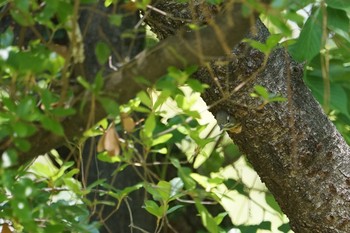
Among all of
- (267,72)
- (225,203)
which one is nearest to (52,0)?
(267,72)

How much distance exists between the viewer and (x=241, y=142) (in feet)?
4.80

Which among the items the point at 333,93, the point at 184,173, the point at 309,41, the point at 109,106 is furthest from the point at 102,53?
the point at 333,93

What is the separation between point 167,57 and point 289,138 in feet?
1.86

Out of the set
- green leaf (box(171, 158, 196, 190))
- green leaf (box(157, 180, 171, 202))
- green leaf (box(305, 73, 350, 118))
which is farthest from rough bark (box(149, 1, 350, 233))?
green leaf (box(171, 158, 196, 190))

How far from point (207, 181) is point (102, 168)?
59 centimetres

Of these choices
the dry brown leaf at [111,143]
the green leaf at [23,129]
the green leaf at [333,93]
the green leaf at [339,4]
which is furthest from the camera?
the green leaf at [333,93]

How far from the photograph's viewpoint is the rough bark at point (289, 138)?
4.55ft

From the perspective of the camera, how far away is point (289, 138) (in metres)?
1.41

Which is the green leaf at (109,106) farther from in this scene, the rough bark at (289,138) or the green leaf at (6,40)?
the rough bark at (289,138)

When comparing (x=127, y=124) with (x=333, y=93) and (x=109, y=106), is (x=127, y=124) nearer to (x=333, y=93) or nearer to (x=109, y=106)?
(x=109, y=106)

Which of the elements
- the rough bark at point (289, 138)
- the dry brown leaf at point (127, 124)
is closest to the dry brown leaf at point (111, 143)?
the dry brown leaf at point (127, 124)

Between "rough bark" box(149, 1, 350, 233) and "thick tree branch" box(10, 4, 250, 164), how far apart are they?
0.46 meters

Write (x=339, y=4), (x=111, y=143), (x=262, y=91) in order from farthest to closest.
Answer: (x=339, y=4)
(x=262, y=91)
(x=111, y=143)

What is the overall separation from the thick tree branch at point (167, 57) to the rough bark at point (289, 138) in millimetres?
461
